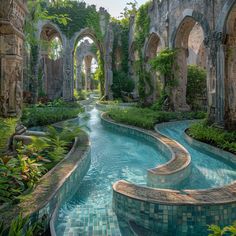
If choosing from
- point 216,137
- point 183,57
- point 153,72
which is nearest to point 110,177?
point 216,137

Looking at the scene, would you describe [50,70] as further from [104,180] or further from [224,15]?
[104,180]

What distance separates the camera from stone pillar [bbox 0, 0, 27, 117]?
17.1 feet

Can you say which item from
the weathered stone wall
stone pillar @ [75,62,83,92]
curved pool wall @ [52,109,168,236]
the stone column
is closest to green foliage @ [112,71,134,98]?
the stone column

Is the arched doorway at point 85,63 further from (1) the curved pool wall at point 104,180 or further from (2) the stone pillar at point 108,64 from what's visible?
(1) the curved pool wall at point 104,180

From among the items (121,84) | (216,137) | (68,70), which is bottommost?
(216,137)

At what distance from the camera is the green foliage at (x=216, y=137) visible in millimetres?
6654

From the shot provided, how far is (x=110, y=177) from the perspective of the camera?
524 cm

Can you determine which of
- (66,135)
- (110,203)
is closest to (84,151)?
(66,135)

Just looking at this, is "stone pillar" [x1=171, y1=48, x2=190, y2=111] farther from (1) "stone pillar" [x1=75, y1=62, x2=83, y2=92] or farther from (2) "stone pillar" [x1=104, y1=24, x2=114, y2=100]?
(1) "stone pillar" [x1=75, y1=62, x2=83, y2=92]

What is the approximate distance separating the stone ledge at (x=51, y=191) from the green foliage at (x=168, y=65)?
349 inches

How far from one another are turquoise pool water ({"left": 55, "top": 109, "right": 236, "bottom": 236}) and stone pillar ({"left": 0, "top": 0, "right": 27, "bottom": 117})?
2.31 m

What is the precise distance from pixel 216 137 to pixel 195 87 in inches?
307

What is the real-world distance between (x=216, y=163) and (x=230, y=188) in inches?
102

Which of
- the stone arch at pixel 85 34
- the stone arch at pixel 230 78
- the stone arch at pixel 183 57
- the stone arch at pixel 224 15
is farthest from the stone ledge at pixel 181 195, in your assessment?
the stone arch at pixel 85 34
